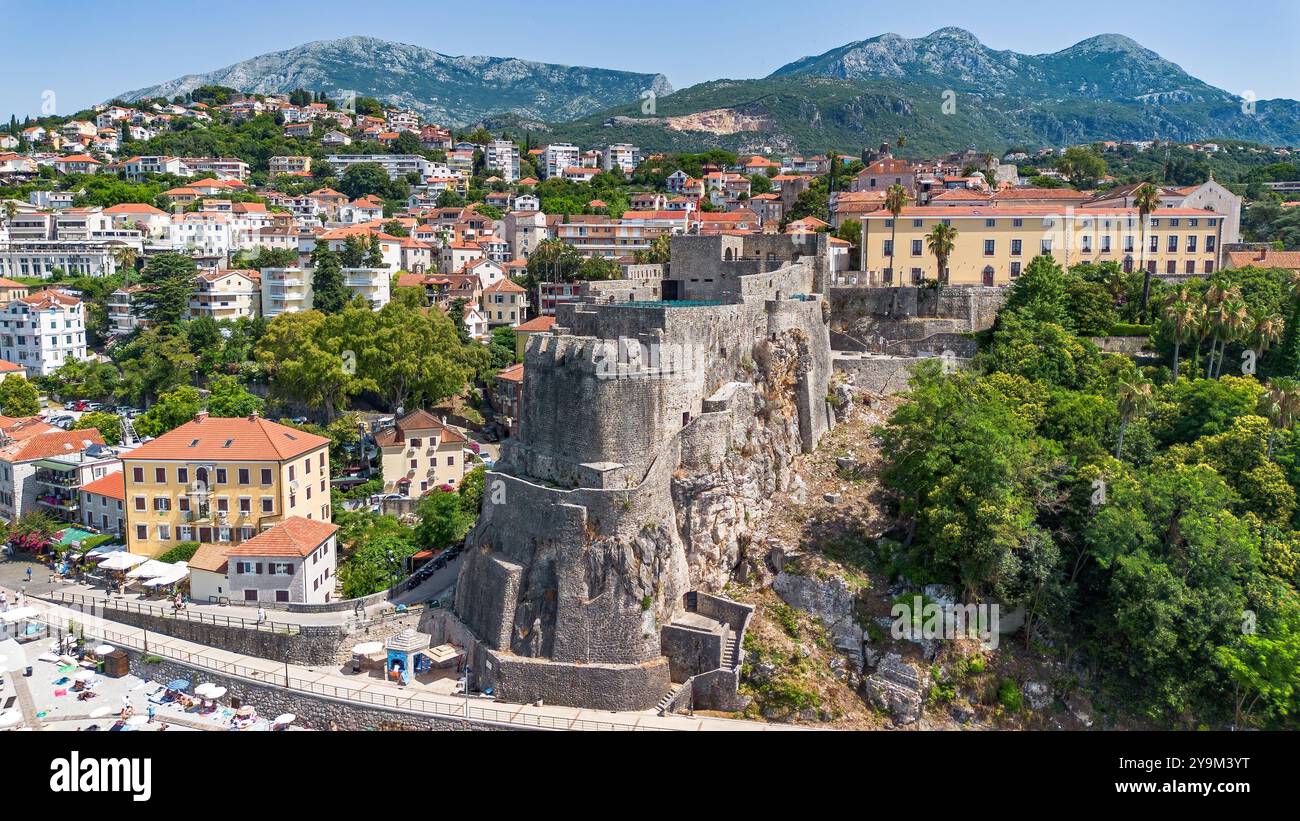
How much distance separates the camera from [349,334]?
54.0 metres

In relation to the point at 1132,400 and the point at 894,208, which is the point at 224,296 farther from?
the point at 1132,400

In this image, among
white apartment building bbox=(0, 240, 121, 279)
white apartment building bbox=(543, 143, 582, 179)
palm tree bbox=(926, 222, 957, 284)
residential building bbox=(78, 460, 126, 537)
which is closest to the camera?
residential building bbox=(78, 460, 126, 537)

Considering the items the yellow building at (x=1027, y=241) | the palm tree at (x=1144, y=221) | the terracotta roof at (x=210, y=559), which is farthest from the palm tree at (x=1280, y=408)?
the terracotta roof at (x=210, y=559)

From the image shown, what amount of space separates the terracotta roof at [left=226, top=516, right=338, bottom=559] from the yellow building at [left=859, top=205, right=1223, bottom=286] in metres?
30.8

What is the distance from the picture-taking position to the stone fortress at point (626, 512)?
3003 centimetres

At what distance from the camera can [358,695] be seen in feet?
98.7

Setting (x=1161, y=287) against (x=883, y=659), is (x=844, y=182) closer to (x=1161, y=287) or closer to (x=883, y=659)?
(x=1161, y=287)

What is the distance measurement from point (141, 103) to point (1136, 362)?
167282mm

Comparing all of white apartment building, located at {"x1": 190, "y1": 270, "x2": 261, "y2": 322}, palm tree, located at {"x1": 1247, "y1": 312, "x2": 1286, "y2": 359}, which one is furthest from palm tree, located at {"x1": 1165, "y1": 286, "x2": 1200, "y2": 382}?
white apartment building, located at {"x1": 190, "y1": 270, "x2": 261, "y2": 322}

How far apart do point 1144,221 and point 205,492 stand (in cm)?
4841

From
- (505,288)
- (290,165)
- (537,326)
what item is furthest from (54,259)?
(537,326)

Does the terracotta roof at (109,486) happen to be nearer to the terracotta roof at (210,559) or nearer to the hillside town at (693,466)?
the hillside town at (693,466)

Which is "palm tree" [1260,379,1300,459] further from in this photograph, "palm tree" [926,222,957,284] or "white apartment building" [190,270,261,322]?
"white apartment building" [190,270,261,322]

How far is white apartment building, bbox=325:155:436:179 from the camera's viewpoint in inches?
5153
